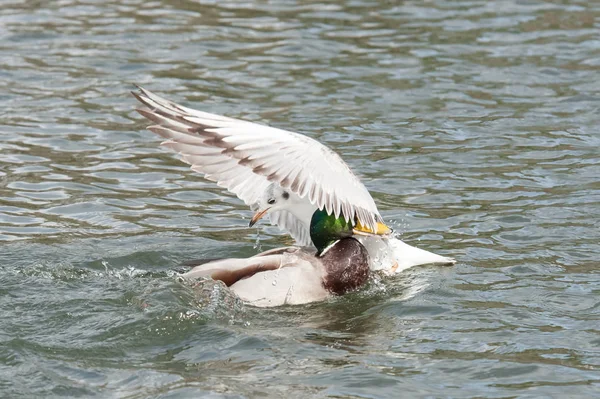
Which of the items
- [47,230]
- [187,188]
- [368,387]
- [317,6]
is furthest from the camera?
[317,6]

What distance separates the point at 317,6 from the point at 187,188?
5.66 m

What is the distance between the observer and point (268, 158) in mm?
7629

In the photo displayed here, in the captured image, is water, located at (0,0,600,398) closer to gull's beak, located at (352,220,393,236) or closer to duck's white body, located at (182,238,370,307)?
duck's white body, located at (182,238,370,307)

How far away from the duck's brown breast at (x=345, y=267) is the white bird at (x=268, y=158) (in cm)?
15

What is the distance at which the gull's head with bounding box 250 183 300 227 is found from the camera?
8469 millimetres

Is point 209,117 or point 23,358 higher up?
point 209,117

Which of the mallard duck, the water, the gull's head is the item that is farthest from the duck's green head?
the water

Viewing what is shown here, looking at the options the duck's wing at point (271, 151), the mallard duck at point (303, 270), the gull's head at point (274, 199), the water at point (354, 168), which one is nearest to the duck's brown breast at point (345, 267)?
the mallard duck at point (303, 270)

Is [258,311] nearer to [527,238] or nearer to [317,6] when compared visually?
[527,238]

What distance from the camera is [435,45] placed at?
14258mm

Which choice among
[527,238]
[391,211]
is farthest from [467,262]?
[391,211]

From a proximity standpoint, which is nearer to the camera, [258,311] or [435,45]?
[258,311]

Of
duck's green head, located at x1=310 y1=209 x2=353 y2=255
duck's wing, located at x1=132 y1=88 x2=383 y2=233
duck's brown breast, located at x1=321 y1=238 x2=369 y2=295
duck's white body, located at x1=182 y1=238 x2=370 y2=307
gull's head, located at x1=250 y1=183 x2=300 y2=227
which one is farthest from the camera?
gull's head, located at x1=250 y1=183 x2=300 y2=227

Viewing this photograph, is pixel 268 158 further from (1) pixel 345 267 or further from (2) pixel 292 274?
(1) pixel 345 267
